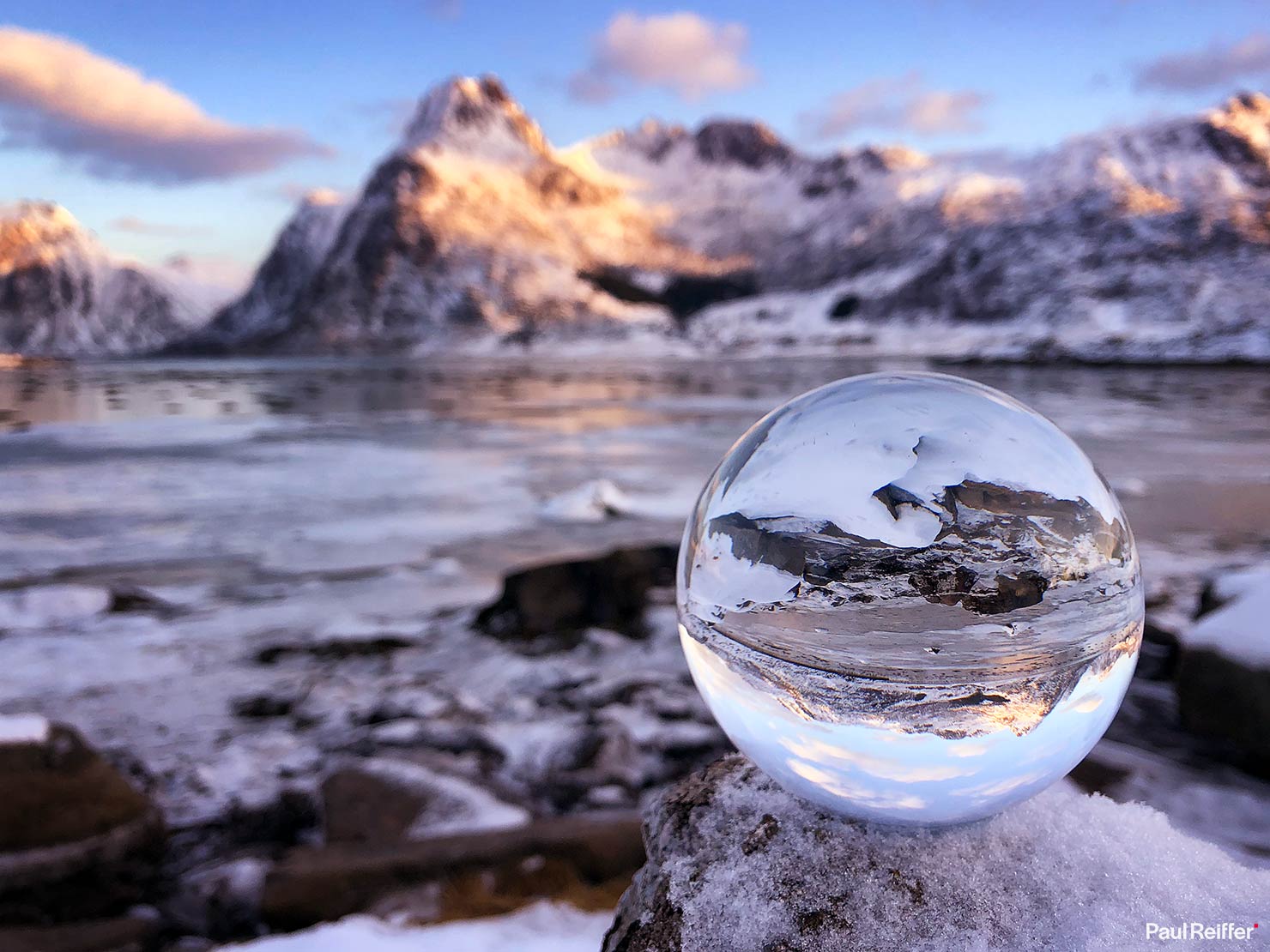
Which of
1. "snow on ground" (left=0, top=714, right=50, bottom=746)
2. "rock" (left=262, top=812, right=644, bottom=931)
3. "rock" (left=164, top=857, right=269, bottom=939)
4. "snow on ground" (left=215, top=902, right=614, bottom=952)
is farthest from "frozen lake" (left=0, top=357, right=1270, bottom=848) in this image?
"snow on ground" (left=215, top=902, right=614, bottom=952)

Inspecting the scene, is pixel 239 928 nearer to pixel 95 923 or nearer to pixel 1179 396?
pixel 95 923

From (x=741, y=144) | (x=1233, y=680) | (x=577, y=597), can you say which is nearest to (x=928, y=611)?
(x=1233, y=680)

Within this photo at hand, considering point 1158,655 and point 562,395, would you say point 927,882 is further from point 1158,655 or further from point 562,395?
point 562,395

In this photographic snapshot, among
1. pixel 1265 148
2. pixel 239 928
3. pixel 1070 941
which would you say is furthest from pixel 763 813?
pixel 1265 148

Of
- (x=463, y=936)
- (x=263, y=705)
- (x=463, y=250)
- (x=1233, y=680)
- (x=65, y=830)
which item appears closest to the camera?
(x=463, y=936)

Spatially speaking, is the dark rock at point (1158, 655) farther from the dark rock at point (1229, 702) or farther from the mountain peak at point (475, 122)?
the mountain peak at point (475, 122)
